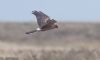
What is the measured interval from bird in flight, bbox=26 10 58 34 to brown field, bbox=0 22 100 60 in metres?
1.66

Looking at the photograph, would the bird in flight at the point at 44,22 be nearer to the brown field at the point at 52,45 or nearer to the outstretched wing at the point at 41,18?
the outstretched wing at the point at 41,18

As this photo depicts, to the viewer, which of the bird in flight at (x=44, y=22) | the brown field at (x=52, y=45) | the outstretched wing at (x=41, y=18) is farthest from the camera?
the brown field at (x=52, y=45)

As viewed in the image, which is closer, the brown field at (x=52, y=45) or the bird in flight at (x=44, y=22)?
the bird in flight at (x=44, y=22)

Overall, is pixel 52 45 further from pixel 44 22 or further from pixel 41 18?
pixel 44 22

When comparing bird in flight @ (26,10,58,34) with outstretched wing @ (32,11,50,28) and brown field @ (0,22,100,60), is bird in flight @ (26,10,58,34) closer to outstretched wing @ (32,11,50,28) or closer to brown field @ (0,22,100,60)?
outstretched wing @ (32,11,50,28)

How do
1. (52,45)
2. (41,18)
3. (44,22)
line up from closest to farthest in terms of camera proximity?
(44,22), (41,18), (52,45)

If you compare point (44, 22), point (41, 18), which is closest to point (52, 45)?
point (41, 18)

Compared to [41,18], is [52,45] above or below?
below

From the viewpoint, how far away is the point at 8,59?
1366cm

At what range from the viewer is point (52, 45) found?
20641mm

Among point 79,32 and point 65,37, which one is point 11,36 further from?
point 79,32

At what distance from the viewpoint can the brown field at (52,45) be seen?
1495 cm

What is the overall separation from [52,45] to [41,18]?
8217mm

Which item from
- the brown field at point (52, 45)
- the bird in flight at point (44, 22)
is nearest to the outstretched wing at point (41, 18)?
the bird in flight at point (44, 22)
